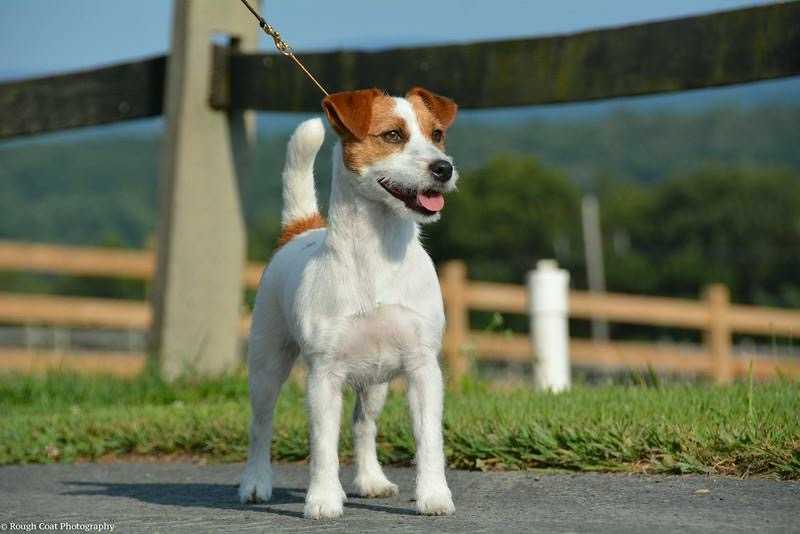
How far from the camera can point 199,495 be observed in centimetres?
506

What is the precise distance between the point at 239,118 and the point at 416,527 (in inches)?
183

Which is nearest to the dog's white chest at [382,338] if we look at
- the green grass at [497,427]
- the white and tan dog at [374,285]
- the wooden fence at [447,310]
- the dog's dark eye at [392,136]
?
the white and tan dog at [374,285]

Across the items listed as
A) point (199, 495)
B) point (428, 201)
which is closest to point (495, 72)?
point (428, 201)

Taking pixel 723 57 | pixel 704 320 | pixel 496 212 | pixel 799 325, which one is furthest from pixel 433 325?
pixel 496 212

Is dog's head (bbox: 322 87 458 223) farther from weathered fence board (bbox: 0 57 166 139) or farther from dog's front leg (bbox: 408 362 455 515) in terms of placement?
weathered fence board (bbox: 0 57 166 139)

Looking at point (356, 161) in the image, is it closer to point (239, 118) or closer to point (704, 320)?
point (239, 118)

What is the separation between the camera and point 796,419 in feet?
15.7

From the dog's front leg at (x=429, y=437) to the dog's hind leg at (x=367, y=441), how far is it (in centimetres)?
50

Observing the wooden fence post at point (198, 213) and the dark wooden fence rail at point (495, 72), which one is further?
the wooden fence post at point (198, 213)

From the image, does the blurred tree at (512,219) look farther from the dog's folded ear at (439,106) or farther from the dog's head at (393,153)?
the dog's head at (393,153)

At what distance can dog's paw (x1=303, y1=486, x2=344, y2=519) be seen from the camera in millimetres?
4270

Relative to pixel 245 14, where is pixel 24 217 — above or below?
above

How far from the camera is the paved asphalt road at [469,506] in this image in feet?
12.8

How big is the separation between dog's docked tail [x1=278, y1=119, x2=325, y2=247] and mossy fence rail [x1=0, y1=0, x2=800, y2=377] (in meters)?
1.73
